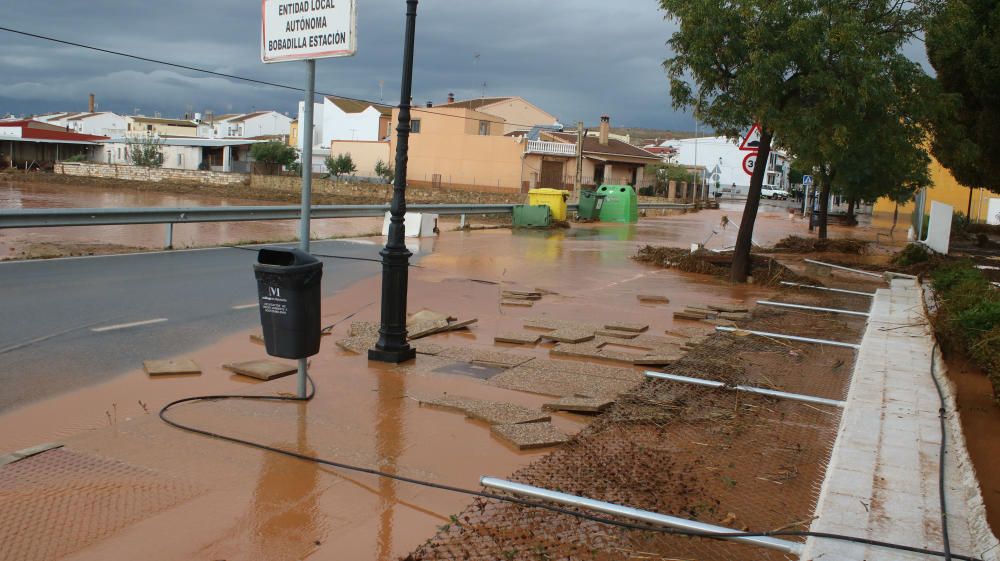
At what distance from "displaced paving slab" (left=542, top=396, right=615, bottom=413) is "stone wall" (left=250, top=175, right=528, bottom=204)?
145 ft

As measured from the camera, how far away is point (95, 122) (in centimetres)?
11362

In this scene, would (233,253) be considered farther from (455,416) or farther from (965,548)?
(965,548)

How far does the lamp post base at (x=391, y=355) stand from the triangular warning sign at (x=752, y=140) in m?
8.79

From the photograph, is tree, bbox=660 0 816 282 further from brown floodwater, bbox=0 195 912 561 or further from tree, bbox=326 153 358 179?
tree, bbox=326 153 358 179

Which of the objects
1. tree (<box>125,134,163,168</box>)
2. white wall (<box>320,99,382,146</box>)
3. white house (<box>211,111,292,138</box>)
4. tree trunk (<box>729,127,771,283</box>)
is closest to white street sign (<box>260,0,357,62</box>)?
tree trunk (<box>729,127,771,283</box>)

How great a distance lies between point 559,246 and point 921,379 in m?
14.2

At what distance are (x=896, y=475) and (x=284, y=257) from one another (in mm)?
4142

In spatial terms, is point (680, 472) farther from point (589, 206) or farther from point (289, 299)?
point (589, 206)

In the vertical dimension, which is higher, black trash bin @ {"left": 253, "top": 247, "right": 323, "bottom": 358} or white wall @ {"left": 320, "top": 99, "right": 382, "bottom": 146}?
white wall @ {"left": 320, "top": 99, "right": 382, "bottom": 146}

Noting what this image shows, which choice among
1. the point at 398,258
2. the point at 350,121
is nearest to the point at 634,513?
the point at 398,258

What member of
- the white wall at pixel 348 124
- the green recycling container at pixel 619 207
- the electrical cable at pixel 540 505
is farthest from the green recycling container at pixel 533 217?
the white wall at pixel 348 124

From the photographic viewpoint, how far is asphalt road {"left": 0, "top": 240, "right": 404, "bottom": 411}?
7141mm

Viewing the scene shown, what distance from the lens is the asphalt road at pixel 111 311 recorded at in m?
7.14

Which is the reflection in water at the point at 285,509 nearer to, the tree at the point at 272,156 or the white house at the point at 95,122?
the tree at the point at 272,156
